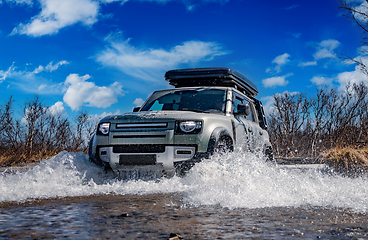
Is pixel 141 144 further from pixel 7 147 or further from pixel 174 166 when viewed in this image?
pixel 7 147

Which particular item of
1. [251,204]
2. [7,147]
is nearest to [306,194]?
[251,204]

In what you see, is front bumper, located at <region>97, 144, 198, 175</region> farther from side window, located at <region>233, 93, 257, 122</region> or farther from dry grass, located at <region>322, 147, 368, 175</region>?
dry grass, located at <region>322, 147, 368, 175</region>

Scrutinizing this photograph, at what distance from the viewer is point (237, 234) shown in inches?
Answer: 90.5

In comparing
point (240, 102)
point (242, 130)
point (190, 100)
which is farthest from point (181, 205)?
point (240, 102)

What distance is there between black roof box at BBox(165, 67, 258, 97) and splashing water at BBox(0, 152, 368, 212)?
89.5 inches

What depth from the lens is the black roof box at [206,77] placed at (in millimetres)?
7203

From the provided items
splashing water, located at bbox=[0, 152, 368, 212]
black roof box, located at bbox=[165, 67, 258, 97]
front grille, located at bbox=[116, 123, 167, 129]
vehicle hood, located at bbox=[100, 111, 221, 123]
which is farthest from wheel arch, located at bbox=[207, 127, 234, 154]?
black roof box, located at bbox=[165, 67, 258, 97]

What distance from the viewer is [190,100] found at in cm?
654

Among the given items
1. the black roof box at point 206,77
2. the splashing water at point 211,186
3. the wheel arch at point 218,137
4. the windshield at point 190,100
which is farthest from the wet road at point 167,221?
the black roof box at point 206,77

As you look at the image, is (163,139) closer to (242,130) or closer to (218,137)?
(218,137)

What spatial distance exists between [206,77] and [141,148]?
288 centimetres

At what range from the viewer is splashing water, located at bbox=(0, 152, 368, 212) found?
3.72 m

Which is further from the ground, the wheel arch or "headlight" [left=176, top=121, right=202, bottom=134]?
"headlight" [left=176, top=121, right=202, bottom=134]

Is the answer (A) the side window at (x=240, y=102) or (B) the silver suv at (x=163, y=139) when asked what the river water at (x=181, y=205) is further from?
(A) the side window at (x=240, y=102)
